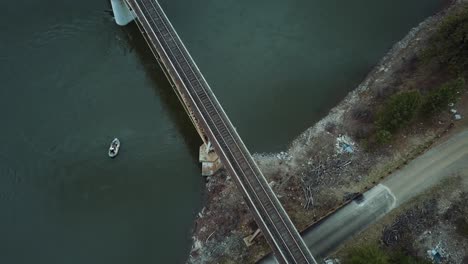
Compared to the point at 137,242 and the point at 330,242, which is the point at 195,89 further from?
the point at 330,242

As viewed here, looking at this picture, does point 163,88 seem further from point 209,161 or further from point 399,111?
point 399,111

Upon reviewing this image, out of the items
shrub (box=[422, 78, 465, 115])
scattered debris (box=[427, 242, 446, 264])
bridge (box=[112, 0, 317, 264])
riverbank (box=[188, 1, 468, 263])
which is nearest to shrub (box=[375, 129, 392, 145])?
riverbank (box=[188, 1, 468, 263])

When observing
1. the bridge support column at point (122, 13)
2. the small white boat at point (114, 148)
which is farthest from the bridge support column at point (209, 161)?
the bridge support column at point (122, 13)

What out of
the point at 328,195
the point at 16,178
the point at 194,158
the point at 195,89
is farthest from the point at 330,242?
the point at 16,178

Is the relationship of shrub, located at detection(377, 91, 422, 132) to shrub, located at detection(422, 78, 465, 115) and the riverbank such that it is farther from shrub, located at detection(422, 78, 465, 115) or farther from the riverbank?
the riverbank

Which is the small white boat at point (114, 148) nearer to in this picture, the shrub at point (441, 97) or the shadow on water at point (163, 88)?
the shadow on water at point (163, 88)
